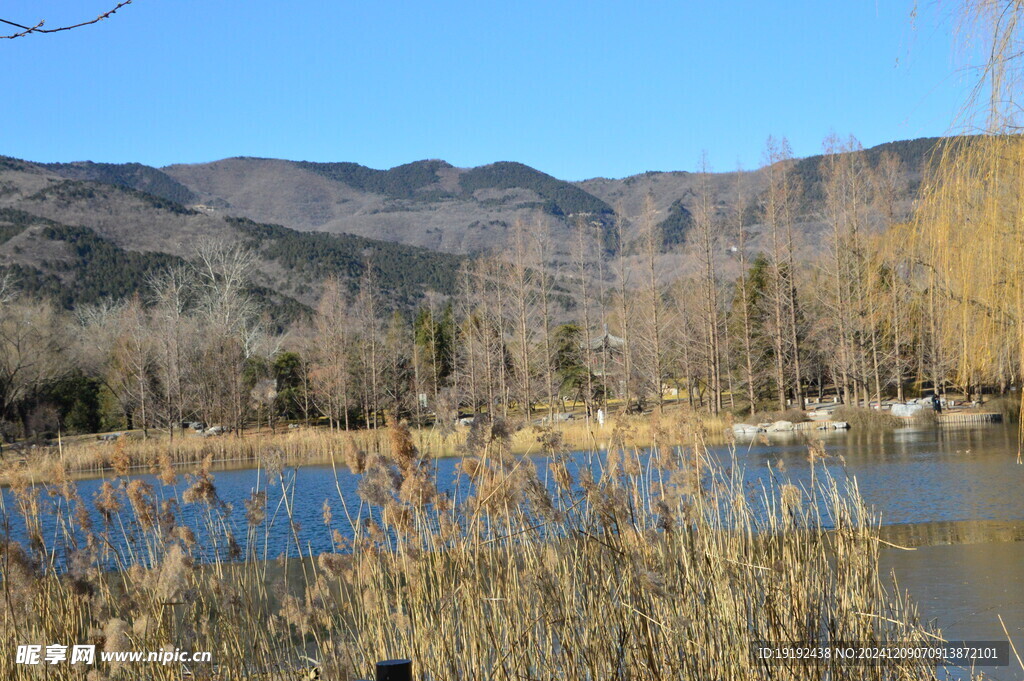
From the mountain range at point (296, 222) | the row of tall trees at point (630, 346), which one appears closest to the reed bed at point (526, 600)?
the mountain range at point (296, 222)

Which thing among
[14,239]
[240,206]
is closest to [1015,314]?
[14,239]

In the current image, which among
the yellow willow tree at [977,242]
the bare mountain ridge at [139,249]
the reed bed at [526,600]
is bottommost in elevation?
the reed bed at [526,600]

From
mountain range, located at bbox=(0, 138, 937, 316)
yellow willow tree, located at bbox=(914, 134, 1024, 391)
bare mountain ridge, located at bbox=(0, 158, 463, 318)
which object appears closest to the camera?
yellow willow tree, located at bbox=(914, 134, 1024, 391)

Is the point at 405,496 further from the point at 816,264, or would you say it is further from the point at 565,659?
the point at 816,264

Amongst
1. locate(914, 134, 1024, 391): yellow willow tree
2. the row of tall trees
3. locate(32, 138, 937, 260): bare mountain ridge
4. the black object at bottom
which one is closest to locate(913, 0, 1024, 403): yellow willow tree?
locate(914, 134, 1024, 391): yellow willow tree

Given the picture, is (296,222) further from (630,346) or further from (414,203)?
(630,346)

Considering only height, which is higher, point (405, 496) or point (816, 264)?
point (816, 264)

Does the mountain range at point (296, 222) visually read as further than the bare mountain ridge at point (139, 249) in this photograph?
No

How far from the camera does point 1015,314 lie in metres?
3.66

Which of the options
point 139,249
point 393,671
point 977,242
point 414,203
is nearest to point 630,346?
point 977,242

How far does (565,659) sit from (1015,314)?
2.34 meters

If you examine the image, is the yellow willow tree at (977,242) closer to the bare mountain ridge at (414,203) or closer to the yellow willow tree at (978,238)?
the yellow willow tree at (978,238)

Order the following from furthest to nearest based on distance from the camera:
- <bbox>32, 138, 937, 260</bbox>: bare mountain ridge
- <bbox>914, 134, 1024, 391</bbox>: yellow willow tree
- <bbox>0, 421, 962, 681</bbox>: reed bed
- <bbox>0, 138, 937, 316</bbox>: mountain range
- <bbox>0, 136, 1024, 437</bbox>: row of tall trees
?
<bbox>32, 138, 937, 260</bbox>: bare mountain ridge
<bbox>0, 138, 937, 316</bbox>: mountain range
<bbox>0, 136, 1024, 437</bbox>: row of tall trees
<bbox>914, 134, 1024, 391</bbox>: yellow willow tree
<bbox>0, 421, 962, 681</bbox>: reed bed

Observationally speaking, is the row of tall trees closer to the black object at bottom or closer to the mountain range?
the mountain range
